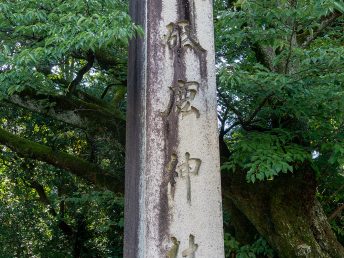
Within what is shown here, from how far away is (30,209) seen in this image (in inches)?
295

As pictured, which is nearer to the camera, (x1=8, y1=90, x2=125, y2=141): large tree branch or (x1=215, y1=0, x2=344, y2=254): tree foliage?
(x1=215, y1=0, x2=344, y2=254): tree foliage

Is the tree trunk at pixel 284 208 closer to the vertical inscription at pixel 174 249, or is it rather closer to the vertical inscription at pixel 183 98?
the vertical inscription at pixel 183 98

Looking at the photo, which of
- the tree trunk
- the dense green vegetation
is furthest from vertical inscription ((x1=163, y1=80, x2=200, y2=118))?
the tree trunk

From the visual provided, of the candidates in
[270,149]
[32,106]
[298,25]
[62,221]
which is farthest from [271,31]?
[62,221]

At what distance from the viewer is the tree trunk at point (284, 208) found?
4.13 m

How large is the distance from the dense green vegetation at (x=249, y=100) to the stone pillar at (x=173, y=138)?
12.0 inches

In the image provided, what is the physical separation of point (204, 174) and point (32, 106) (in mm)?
2550

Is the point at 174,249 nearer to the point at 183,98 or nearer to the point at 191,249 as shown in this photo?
the point at 191,249

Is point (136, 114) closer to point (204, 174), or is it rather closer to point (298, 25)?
point (204, 174)

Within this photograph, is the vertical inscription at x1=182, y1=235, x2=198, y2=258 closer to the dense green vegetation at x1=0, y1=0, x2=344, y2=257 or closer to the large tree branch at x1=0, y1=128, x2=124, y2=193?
the dense green vegetation at x1=0, y1=0, x2=344, y2=257

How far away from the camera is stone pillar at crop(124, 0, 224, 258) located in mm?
2713

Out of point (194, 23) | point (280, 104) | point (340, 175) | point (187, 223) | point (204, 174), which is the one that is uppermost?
point (194, 23)

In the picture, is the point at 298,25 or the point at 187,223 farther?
the point at 298,25

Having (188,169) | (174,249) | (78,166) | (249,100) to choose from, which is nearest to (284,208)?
(249,100)
